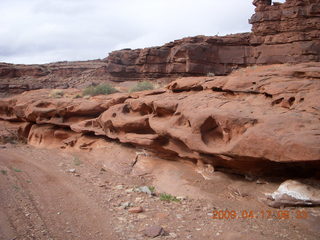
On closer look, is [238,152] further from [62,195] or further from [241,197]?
[62,195]

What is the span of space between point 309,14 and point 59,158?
18.7 metres

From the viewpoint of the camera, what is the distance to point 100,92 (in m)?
14.1

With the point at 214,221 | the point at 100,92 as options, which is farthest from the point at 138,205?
the point at 100,92

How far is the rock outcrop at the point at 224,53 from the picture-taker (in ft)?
60.7

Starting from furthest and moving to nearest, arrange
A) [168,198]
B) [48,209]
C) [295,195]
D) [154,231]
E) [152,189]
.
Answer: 1. [152,189]
2. [168,198]
3. [48,209]
4. [295,195]
5. [154,231]

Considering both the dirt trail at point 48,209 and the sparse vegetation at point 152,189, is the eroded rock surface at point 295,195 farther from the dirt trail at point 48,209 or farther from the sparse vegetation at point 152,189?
the dirt trail at point 48,209

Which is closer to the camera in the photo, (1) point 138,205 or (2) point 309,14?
(1) point 138,205
